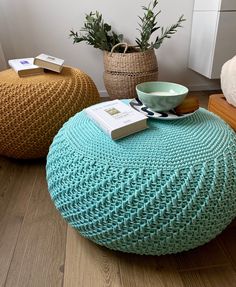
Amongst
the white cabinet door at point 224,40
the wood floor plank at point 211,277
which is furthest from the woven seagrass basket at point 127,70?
the wood floor plank at point 211,277

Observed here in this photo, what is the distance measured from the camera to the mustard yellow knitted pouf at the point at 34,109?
1.02 m

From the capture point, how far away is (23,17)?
1.77 metres

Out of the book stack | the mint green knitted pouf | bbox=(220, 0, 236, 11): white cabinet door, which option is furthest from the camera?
bbox=(220, 0, 236, 11): white cabinet door

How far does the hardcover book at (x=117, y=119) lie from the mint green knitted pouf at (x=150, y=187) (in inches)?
0.7

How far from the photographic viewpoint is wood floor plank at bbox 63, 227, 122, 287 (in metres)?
0.67

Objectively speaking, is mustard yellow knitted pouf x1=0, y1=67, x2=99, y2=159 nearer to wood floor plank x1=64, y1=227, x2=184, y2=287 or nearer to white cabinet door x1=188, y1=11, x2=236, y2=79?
wood floor plank x1=64, y1=227, x2=184, y2=287

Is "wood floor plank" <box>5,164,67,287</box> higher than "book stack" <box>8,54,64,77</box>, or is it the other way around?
"book stack" <box>8,54,64,77</box>

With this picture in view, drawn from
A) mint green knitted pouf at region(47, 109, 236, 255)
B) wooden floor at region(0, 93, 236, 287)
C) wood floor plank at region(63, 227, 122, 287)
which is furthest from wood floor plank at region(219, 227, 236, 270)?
wood floor plank at region(63, 227, 122, 287)

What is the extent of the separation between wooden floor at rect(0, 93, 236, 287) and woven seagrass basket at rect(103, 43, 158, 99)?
3.28ft

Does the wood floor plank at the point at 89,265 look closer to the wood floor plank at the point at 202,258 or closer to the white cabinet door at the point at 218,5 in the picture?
the wood floor plank at the point at 202,258

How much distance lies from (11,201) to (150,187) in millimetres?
586

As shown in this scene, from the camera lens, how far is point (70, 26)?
1814 millimetres

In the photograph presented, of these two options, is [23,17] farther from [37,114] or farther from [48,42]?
[37,114]

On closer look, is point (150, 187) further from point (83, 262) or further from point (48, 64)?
point (48, 64)
